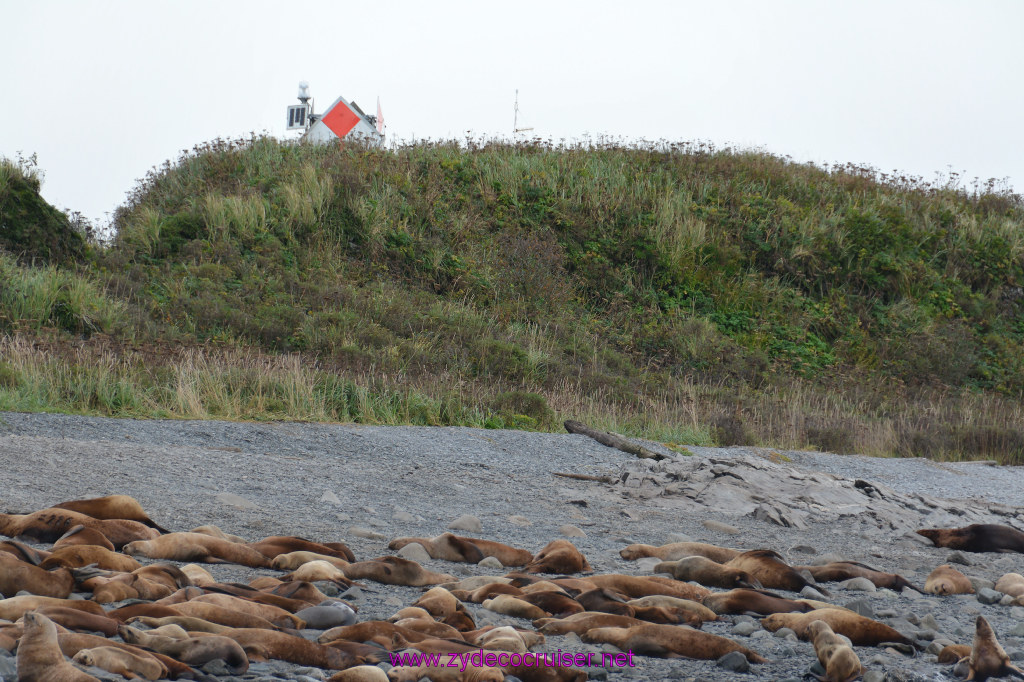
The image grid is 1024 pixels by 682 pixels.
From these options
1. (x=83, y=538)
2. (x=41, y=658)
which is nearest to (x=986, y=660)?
(x=41, y=658)

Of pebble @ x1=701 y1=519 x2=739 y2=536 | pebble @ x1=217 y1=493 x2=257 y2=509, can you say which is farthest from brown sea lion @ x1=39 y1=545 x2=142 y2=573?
pebble @ x1=701 y1=519 x2=739 y2=536

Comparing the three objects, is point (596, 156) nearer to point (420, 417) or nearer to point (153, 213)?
point (153, 213)

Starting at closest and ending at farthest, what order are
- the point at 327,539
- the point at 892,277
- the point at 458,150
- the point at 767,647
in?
the point at 767,647 → the point at 327,539 → the point at 892,277 → the point at 458,150

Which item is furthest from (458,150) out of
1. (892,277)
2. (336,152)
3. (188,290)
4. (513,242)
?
(892,277)

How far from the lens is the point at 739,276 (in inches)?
706

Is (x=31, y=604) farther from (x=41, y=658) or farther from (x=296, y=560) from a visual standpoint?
(x=296, y=560)

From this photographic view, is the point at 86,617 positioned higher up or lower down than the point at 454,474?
higher up

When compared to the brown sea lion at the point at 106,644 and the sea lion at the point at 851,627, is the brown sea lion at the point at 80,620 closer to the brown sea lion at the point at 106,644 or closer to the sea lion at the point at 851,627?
the brown sea lion at the point at 106,644

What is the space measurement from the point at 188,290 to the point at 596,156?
10.5 metres

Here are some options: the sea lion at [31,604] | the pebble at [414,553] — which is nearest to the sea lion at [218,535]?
the pebble at [414,553]

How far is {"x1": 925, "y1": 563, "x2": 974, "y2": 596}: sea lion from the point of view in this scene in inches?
146

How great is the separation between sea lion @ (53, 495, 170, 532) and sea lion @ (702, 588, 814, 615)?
7.25ft

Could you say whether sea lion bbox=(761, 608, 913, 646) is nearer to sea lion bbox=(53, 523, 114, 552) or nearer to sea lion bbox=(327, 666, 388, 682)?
sea lion bbox=(327, 666, 388, 682)

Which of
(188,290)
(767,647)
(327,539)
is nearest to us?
(767,647)
